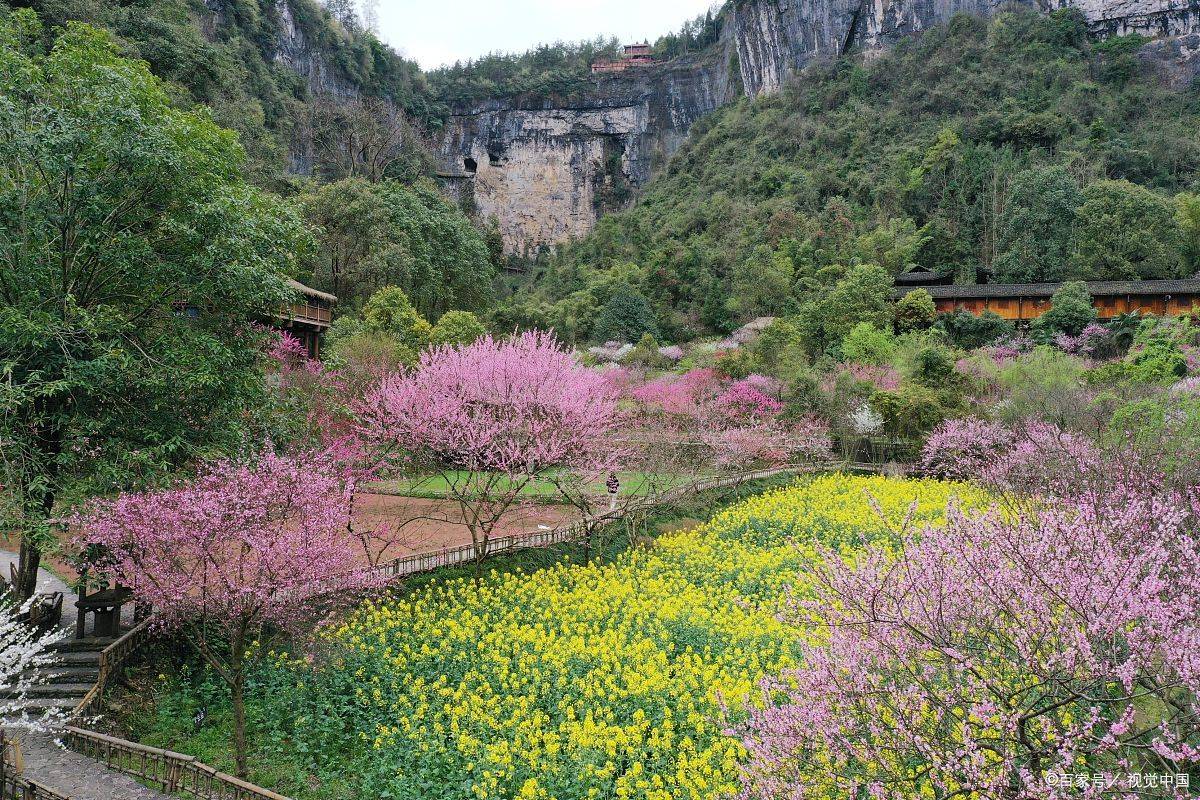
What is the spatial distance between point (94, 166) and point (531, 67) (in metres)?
94.3

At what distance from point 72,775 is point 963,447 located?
22974 mm

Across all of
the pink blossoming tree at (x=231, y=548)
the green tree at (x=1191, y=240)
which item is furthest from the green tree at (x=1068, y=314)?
the pink blossoming tree at (x=231, y=548)

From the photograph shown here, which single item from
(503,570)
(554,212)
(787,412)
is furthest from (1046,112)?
(503,570)

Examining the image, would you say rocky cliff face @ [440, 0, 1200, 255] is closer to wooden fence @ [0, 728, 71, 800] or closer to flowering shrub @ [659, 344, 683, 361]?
flowering shrub @ [659, 344, 683, 361]

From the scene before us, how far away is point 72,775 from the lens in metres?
8.73

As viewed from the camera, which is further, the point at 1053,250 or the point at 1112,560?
the point at 1053,250

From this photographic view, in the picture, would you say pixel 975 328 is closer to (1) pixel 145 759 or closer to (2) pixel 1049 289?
(2) pixel 1049 289

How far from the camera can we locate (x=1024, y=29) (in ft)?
213

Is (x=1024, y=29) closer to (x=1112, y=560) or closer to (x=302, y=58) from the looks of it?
(x=302, y=58)

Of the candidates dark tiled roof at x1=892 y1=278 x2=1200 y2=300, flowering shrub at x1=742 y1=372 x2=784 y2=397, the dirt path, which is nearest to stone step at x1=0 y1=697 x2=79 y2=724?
the dirt path

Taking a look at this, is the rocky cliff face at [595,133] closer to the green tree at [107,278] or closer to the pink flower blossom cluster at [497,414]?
the pink flower blossom cluster at [497,414]

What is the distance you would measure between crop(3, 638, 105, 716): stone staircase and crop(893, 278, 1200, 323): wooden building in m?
39.3

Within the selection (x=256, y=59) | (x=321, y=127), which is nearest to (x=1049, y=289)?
(x=321, y=127)

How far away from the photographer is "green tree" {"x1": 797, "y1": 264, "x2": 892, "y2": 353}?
118 ft
